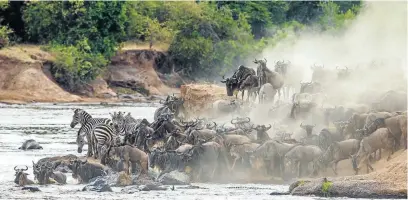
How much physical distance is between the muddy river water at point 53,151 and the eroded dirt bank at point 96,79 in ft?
22.0

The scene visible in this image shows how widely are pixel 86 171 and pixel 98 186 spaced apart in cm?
216

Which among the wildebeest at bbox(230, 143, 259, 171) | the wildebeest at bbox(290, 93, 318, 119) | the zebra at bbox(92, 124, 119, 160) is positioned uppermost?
the wildebeest at bbox(290, 93, 318, 119)

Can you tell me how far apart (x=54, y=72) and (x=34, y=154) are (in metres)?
52.5

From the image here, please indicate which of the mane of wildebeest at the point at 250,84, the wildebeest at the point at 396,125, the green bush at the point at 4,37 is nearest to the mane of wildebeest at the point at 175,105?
the mane of wildebeest at the point at 250,84

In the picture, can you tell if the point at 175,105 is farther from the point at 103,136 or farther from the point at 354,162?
the point at 354,162

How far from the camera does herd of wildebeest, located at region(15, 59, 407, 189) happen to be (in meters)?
32.3

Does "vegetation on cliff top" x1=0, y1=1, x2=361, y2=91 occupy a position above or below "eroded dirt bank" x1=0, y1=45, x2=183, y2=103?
above

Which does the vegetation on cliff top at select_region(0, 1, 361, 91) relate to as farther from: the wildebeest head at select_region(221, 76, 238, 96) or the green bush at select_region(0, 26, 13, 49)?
the wildebeest head at select_region(221, 76, 238, 96)

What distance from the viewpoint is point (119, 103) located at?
3474 inches

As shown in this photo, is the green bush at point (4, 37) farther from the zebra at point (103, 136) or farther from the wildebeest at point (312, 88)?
the zebra at point (103, 136)

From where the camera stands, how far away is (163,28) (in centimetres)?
10925

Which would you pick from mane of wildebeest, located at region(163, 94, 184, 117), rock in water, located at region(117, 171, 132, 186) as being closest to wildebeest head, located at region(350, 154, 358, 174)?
rock in water, located at region(117, 171, 132, 186)

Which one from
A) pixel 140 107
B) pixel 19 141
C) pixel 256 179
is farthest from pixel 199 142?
pixel 140 107

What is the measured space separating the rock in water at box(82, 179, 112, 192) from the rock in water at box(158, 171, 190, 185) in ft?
5.43
